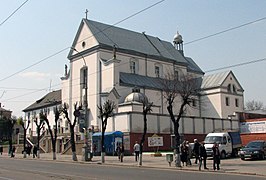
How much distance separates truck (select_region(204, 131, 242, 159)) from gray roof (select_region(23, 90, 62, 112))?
49.9 meters

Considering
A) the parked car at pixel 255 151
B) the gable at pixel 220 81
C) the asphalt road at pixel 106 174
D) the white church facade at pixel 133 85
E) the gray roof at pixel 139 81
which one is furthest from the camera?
the gable at pixel 220 81

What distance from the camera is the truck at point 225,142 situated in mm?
35938

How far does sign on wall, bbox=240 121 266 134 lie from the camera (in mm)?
52688

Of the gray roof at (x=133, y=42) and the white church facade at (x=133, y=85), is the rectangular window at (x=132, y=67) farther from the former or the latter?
Answer: the gray roof at (x=133, y=42)

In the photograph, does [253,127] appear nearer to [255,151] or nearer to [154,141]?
[154,141]

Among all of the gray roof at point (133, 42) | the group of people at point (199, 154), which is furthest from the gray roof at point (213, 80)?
the group of people at point (199, 154)

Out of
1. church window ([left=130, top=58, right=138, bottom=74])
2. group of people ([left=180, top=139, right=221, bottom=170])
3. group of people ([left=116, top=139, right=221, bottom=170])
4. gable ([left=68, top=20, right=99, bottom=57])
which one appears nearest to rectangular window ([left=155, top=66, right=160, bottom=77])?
church window ([left=130, top=58, right=138, bottom=74])

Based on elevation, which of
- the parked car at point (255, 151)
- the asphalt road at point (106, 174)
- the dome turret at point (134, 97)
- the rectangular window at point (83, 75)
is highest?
the rectangular window at point (83, 75)

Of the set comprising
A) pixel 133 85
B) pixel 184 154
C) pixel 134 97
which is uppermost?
pixel 133 85

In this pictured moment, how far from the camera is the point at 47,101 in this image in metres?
86.2

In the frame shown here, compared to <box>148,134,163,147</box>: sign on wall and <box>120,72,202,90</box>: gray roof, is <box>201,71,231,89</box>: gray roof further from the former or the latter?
<box>148,134,163,147</box>: sign on wall

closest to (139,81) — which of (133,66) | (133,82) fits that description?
(133,82)

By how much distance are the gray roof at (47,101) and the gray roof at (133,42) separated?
17.0 m

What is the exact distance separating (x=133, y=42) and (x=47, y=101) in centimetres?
2648
